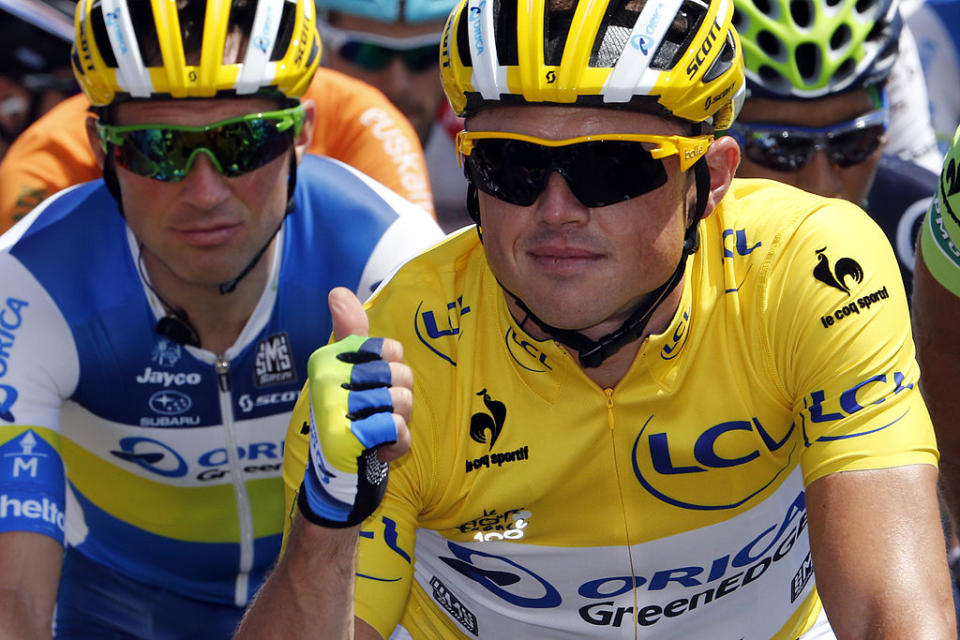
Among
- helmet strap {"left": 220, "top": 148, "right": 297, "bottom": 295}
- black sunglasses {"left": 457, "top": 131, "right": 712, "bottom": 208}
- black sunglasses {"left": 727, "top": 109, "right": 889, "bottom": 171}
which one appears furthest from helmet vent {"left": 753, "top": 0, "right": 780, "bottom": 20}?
black sunglasses {"left": 457, "top": 131, "right": 712, "bottom": 208}

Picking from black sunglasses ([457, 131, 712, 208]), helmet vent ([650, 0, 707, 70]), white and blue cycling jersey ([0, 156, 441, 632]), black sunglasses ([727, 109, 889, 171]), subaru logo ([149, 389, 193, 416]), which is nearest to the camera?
black sunglasses ([457, 131, 712, 208])

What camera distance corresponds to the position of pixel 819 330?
3.42 meters

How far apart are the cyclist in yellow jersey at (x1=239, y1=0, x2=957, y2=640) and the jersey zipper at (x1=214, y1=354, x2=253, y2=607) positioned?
1.17 metres

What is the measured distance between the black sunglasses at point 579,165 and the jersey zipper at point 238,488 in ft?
5.12

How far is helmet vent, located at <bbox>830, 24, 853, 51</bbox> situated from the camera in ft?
19.3

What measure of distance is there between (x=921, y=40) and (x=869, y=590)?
6.05 meters

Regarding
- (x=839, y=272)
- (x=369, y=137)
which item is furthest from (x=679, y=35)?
(x=369, y=137)

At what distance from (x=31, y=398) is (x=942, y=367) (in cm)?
268

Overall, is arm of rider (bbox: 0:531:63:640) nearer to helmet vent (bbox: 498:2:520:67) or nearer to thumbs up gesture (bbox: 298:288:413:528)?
thumbs up gesture (bbox: 298:288:413:528)

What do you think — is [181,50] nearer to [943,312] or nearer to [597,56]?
[597,56]

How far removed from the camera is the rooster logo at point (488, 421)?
360 cm

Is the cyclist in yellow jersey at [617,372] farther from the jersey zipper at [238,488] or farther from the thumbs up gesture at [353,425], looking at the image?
the jersey zipper at [238,488]

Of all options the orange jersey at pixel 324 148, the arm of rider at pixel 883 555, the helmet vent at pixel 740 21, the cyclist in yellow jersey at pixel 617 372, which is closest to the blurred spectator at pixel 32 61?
the orange jersey at pixel 324 148

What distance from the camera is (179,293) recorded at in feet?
15.6
